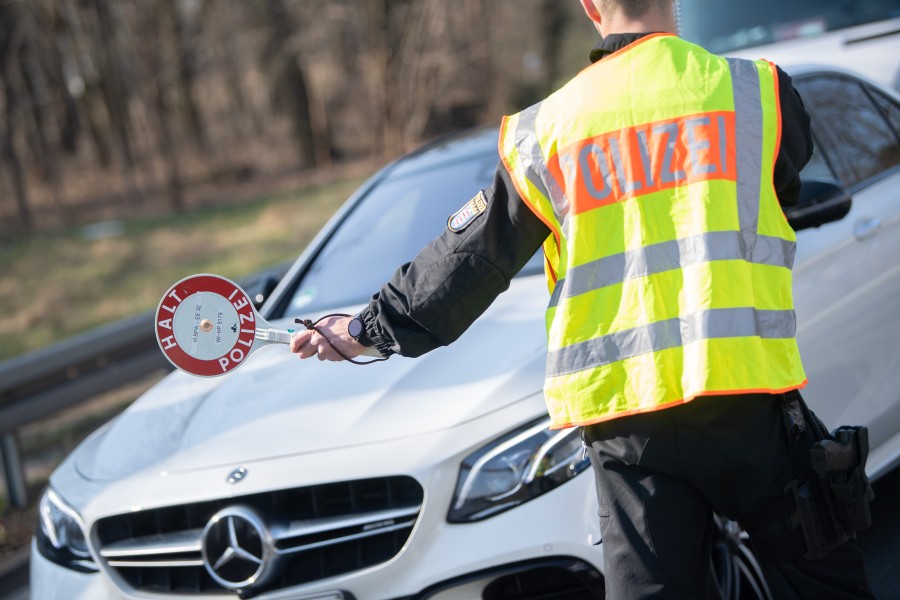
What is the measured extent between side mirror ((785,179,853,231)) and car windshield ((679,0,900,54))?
3614mm

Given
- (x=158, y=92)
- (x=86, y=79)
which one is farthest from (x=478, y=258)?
(x=86, y=79)

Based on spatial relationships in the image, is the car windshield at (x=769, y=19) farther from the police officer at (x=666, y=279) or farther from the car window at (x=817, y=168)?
the police officer at (x=666, y=279)

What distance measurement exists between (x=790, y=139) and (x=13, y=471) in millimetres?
4436

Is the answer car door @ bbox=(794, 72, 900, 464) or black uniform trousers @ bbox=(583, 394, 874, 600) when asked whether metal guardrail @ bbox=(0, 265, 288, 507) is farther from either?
black uniform trousers @ bbox=(583, 394, 874, 600)

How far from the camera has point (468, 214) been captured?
215cm

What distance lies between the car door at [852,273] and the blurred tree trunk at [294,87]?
21826mm

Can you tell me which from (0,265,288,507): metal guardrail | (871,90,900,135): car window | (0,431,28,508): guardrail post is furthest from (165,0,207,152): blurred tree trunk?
(871,90,900,135): car window

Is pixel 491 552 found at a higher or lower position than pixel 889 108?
lower

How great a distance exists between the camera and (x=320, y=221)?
16.2m

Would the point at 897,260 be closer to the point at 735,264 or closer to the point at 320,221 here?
the point at 735,264

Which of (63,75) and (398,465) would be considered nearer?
(398,465)

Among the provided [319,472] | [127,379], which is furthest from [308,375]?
[127,379]

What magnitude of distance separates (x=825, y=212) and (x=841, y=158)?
0.85 metres

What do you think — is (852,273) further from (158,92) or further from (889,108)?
(158,92)
